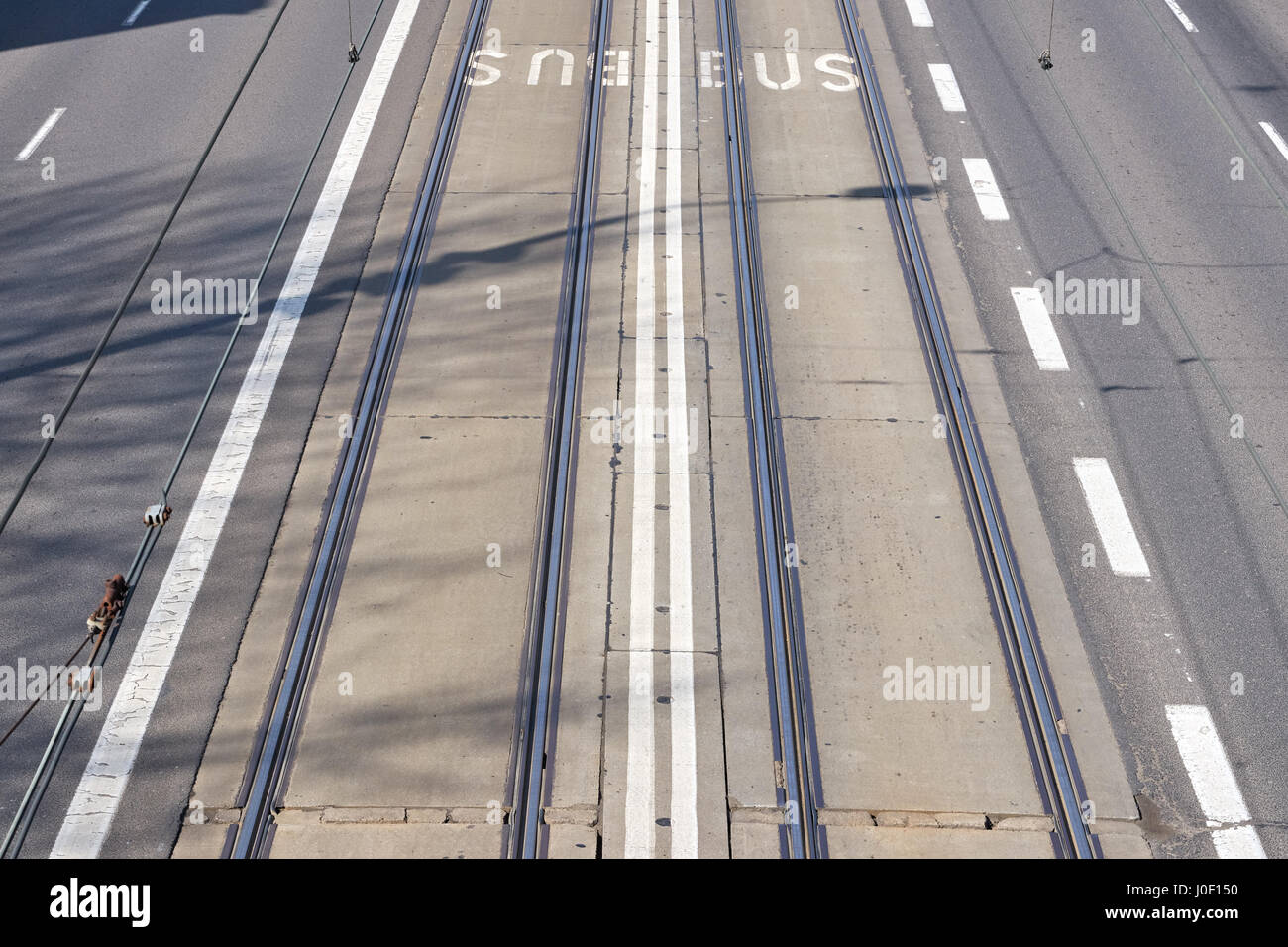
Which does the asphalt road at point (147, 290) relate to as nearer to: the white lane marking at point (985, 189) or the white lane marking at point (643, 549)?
the white lane marking at point (643, 549)

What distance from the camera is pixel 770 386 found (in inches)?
427

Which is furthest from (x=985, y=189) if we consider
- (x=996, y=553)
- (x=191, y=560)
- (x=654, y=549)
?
(x=191, y=560)

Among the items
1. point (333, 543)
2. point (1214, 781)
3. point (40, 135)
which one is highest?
point (40, 135)

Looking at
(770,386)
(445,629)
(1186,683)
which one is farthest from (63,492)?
(1186,683)

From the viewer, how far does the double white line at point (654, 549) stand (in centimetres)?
755

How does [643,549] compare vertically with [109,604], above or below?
below

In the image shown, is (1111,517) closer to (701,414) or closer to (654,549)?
(701,414)

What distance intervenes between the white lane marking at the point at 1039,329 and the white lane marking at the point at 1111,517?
1411 mm

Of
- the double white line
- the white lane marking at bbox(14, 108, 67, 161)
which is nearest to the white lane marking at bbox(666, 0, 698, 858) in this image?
the double white line

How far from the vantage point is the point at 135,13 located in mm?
17547

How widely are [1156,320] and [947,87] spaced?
214 inches

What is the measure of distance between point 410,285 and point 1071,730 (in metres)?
7.60

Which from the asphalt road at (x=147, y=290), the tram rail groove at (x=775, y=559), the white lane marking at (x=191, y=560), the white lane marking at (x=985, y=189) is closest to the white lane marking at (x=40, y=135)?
the asphalt road at (x=147, y=290)

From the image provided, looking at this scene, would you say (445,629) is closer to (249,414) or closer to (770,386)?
(249,414)
